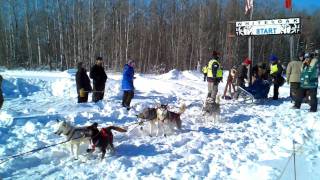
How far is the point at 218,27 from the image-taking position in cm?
4659

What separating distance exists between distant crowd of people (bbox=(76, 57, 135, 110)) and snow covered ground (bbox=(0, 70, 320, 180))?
461 millimetres

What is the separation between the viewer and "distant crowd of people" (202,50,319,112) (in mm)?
11469

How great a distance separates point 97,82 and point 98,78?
6.1 inches

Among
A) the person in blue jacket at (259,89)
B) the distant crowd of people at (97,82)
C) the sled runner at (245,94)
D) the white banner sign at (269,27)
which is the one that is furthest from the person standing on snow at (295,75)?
the distant crowd of people at (97,82)

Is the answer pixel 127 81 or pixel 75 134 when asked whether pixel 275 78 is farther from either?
Result: pixel 75 134

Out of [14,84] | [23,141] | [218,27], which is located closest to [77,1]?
[218,27]

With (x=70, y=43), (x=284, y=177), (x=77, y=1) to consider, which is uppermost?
(x=77, y=1)

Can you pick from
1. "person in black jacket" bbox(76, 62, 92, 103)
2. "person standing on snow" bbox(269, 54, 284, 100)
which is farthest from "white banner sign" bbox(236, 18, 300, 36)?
"person in black jacket" bbox(76, 62, 92, 103)

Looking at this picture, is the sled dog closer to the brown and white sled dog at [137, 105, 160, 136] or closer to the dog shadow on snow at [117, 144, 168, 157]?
the dog shadow on snow at [117, 144, 168, 157]

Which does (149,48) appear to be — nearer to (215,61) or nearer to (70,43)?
(70,43)

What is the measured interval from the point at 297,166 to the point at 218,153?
1417 millimetres

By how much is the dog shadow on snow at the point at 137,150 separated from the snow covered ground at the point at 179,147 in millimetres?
15

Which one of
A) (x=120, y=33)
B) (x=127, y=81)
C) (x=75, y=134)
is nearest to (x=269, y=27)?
(x=127, y=81)

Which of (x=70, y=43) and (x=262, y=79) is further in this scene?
(x=70, y=43)
